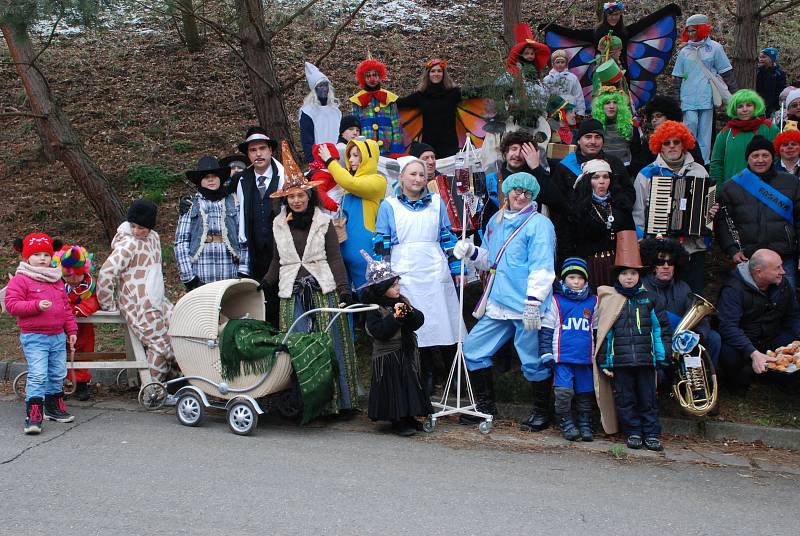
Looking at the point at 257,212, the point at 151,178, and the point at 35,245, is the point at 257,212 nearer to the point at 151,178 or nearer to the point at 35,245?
the point at 35,245

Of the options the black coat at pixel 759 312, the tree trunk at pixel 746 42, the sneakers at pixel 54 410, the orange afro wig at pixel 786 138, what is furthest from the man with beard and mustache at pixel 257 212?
the tree trunk at pixel 746 42

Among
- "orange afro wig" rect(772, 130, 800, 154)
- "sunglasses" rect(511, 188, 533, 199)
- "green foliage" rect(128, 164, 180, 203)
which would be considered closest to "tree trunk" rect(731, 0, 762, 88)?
"orange afro wig" rect(772, 130, 800, 154)

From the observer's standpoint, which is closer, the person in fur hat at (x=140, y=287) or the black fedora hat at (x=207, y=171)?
the person in fur hat at (x=140, y=287)

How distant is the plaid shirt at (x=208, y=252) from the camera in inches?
304

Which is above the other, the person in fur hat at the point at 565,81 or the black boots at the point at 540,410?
Result: the person in fur hat at the point at 565,81

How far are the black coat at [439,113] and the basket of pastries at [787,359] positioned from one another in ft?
14.0

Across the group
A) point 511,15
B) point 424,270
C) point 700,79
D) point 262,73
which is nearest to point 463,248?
point 424,270

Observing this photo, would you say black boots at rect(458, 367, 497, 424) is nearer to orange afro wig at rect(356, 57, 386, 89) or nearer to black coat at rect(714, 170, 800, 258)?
black coat at rect(714, 170, 800, 258)

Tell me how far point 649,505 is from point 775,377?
2705 mm

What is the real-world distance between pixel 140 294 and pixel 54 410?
4.16 ft

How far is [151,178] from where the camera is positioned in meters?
13.7

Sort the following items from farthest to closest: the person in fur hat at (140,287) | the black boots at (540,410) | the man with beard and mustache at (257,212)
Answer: the man with beard and mustache at (257,212) < the person in fur hat at (140,287) < the black boots at (540,410)

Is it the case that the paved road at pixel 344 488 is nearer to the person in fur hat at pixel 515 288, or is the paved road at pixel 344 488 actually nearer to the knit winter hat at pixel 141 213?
the person in fur hat at pixel 515 288

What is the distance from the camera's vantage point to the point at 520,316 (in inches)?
274
